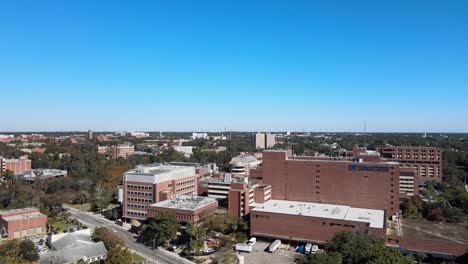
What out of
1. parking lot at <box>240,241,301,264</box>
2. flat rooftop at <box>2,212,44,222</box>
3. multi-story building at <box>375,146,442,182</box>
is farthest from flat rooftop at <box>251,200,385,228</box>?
multi-story building at <box>375,146,442,182</box>

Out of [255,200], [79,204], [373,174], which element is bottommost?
[79,204]

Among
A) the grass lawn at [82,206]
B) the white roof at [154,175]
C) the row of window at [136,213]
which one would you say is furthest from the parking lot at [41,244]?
the grass lawn at [82,206]

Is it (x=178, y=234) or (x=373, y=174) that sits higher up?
(x=373, y=174)

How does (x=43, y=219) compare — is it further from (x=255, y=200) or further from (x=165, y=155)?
(x=165, y=155)

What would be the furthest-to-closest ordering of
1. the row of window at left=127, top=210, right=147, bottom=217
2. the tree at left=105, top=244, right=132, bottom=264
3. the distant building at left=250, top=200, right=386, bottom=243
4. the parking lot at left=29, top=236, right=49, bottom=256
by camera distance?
the row of window at left=127, top=210, right=147, bottom=217 < the distant building at left=250, top=200, right=386, bottom=243 < the parking lot at left=29, top=236, right=49, bottom=256 < the tree at left=105, top=244, right=132, bottom=264

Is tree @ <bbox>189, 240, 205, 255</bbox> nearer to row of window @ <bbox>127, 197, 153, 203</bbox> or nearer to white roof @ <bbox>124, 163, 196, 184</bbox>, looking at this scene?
row of window @ <bbox>127, 197, 153, 203</bbox>

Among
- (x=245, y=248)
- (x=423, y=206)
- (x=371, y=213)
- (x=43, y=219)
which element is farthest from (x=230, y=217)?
(x=423, y=206)
